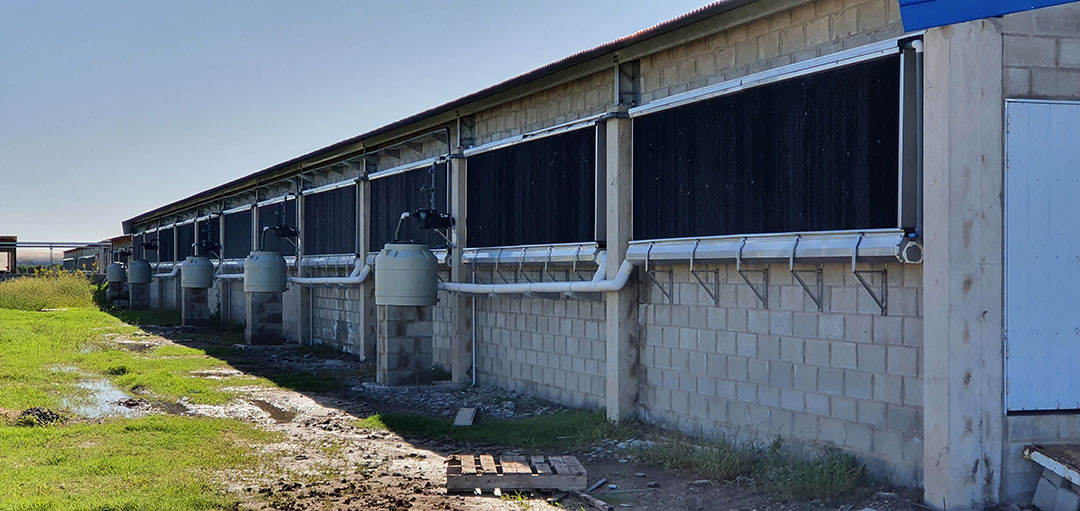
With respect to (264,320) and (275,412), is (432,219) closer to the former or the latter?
(275,412)

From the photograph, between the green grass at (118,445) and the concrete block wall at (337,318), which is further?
the concrete block wall at (337,318)

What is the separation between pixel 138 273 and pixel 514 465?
3466cm

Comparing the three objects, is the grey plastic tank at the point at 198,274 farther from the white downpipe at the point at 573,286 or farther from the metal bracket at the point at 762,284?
the metal bracket at the point at 762,284

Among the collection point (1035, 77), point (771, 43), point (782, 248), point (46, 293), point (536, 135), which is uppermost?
point (771, 43)

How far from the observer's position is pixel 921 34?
24.4 ft

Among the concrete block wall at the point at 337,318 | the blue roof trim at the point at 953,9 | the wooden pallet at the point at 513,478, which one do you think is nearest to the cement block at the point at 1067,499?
the blue roof trim at the point at 953,9

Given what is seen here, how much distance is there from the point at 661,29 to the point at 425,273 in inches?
262


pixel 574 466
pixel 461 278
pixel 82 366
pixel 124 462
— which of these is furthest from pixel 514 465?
pixel 82 366

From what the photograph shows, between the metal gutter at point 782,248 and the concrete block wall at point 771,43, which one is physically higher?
the concrete block wall at point 771,43

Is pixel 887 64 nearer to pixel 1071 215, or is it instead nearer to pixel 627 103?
pixel 1071 215

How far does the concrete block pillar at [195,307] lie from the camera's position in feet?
102

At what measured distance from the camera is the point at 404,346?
1591cm

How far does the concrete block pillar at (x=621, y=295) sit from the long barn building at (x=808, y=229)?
28mm

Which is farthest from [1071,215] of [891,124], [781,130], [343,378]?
[343,378]
